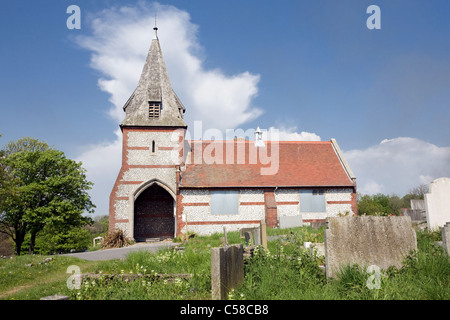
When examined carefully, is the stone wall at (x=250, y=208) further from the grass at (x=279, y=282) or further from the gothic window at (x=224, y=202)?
the grass at (x=279, y=282)

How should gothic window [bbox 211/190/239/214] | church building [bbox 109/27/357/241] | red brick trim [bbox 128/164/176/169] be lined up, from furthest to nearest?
red brick trim [bbox 128/164/176/169]
gothic window [bbox 211/190/239/214]
church building [bbox 109/27/357/241]

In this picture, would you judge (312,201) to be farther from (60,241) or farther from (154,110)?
(60,241)

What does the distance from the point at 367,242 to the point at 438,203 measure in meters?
6.80

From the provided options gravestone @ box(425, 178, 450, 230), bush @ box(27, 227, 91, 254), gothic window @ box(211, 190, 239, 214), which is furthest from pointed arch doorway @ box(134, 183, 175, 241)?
gravestone @ box(425, 178, 450, 230)

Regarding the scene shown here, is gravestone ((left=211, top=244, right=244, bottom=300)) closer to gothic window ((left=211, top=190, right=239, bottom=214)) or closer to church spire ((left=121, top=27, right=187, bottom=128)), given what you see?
gothic window ((left=211, top=190, right=239, bottom=214))

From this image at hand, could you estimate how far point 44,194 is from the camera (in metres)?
28.1

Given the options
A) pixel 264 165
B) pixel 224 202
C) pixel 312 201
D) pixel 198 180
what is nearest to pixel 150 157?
pixel 198 180

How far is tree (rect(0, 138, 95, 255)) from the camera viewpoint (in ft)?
88.0

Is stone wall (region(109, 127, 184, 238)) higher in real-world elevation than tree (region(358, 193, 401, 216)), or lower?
higher

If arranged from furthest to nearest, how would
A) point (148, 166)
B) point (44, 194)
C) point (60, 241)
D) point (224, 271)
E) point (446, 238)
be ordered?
point (60, 241)
point (44, 194)
point (148, 166)
point (446, 238)
point (224, 271)

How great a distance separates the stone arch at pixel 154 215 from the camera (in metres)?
25.7

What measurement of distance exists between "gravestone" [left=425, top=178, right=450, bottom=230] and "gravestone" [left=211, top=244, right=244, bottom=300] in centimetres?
874

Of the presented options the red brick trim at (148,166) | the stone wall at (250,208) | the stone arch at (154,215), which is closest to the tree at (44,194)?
the stone arch at (154,215)
